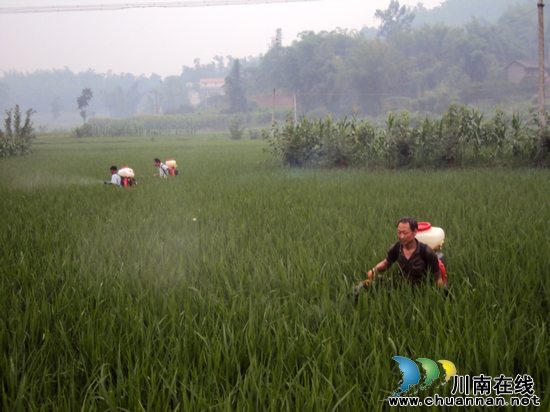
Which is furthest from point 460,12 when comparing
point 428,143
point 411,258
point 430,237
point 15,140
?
point 411,258

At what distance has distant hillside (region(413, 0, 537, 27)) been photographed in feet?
339

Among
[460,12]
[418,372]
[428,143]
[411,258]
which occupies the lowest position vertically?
[418,372]

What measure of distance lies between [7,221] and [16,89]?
116m

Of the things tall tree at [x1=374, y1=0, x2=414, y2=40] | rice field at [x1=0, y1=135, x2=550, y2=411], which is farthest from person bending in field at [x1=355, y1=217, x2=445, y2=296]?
tall tree at [x1=374, y1=0, x2=414, y2=40]

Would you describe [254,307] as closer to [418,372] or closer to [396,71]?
[418,372]

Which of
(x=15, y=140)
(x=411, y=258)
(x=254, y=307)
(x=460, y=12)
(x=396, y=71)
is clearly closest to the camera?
(x=254, y=307)

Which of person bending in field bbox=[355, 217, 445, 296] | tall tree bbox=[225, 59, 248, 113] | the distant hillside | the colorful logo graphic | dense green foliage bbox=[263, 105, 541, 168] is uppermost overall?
the distant hillside

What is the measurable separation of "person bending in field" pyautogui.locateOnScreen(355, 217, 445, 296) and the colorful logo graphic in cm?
74

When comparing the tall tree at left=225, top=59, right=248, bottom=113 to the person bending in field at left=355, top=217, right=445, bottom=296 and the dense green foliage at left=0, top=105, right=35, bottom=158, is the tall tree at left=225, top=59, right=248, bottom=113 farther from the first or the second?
→ the person bending in field at left=355, top=217, right=445, bottom=296

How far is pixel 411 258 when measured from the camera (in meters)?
2.48

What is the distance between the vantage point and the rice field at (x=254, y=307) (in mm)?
1682

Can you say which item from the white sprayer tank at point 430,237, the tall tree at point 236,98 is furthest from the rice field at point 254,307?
the tall tree at point 236,98

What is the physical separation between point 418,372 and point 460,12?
4817 inches

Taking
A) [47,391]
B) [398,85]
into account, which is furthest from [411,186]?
[398,85]
